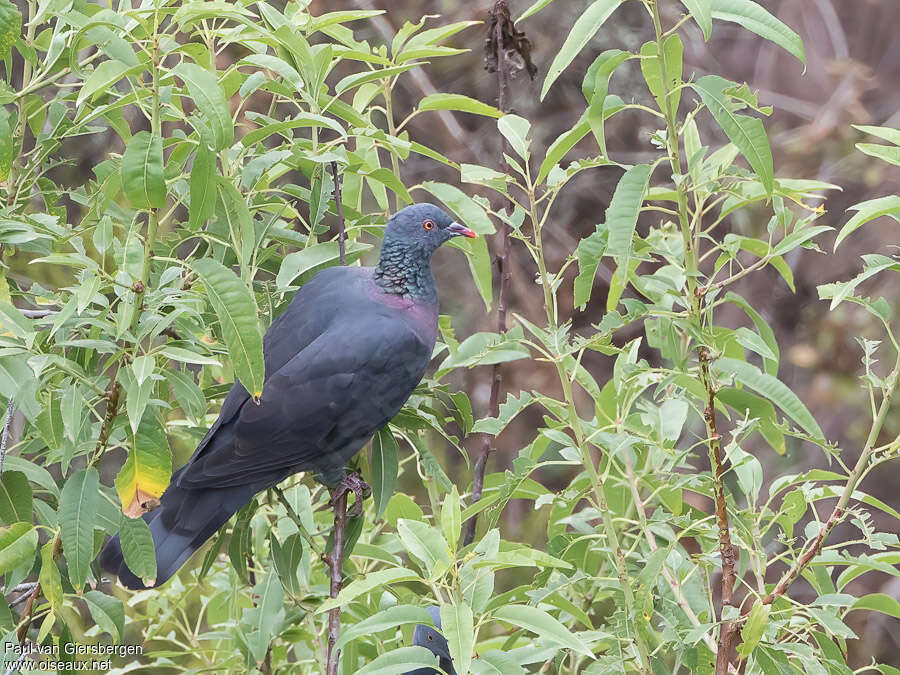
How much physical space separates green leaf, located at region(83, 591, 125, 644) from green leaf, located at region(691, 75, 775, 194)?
1161 millimetres

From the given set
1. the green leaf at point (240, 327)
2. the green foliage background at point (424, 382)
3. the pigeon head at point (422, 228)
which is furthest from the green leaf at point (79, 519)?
the pigeon head at point (422, 228)

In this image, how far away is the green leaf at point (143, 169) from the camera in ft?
4.86

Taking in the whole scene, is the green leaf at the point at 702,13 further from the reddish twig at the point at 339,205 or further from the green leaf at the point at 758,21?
the reddish twig at the point at 339,205

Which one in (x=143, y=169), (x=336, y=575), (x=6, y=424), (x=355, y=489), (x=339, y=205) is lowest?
(x=355, y=489)

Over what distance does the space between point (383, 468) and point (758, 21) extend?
105 cm

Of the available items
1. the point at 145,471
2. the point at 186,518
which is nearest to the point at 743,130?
the point at 145,471

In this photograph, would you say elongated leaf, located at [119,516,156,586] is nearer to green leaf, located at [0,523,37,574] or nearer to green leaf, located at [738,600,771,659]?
green leaf, located at [0,523,37,574]

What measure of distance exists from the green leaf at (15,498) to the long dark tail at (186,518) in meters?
0.45

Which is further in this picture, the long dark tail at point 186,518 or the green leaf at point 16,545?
the long dark tail at point 186,518

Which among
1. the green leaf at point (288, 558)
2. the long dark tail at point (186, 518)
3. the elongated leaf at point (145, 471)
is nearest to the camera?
the elongated leaf at point (145, 471)

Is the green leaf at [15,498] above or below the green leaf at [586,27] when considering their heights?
below

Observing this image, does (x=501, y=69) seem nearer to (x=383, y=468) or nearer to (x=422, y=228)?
(x=422, y=228)

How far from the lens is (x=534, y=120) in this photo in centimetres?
541

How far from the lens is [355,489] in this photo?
89.4 inches
